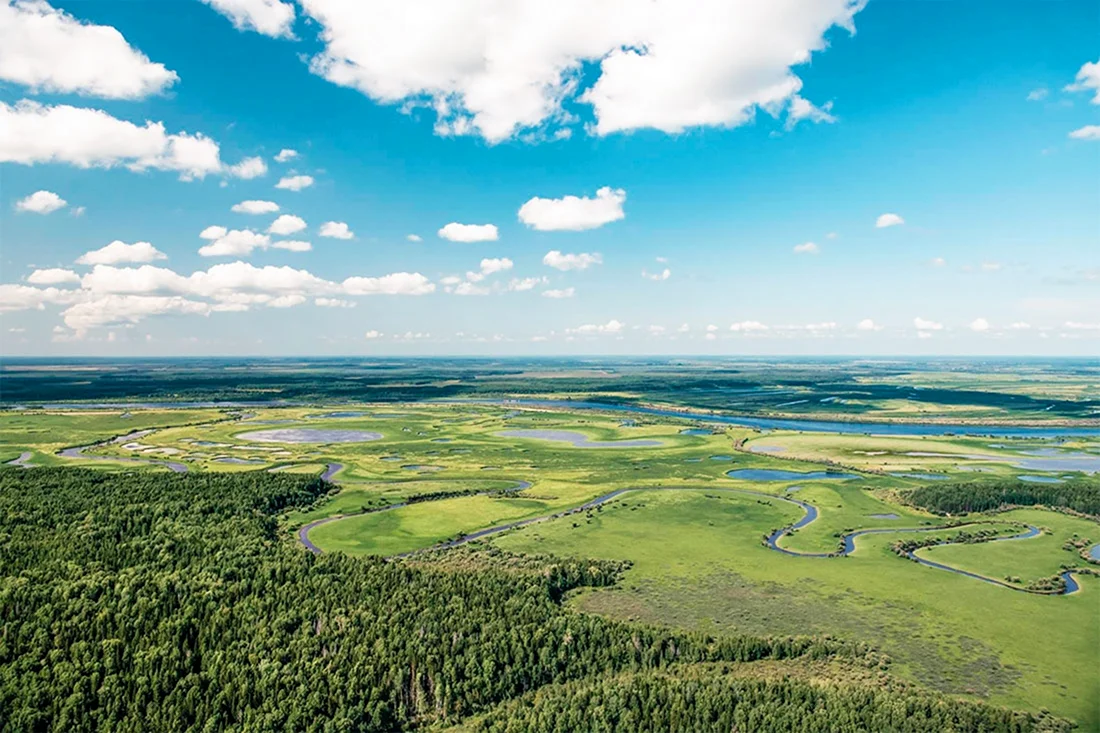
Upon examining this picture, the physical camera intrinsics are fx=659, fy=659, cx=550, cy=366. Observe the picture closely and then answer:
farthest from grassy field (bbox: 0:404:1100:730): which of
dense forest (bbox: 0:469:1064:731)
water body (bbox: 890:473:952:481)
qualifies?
dense forest (bbox: 0:469:1064:731)

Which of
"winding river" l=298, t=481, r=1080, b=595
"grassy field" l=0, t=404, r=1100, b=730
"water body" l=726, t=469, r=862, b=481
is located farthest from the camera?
"water body" l=726, t=469, r=862, b=481

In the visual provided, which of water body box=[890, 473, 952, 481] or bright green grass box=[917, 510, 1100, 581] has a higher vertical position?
water body box=[890, 473, 952, 481]

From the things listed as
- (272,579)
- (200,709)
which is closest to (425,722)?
(200,709)

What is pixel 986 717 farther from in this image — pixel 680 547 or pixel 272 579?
pixel 272 579

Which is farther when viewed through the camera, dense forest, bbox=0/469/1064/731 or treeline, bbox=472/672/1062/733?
dense forest, bbox=0/469/1064/731

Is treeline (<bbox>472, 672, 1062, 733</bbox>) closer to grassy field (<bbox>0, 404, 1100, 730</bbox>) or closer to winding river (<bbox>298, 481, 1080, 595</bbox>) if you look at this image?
grassy field (<bbox>0, 404, 1100, 730</bbox>)

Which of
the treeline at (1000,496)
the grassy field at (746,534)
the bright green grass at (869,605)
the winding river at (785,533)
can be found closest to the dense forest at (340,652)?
the bright green grass at (869,605)
